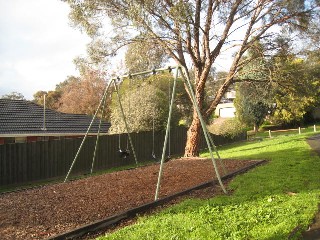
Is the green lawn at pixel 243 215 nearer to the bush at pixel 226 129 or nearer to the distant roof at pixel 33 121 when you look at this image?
the distant roof at pixel 33 121

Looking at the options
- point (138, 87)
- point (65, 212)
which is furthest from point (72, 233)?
point (138, 87)

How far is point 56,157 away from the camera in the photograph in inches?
637

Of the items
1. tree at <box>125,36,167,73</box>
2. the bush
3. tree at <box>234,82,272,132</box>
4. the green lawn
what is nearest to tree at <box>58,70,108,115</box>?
the bush

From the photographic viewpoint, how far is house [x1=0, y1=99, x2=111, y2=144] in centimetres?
1839

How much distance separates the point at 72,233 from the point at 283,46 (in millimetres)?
13911

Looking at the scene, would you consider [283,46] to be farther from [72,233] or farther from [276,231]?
[72,233]

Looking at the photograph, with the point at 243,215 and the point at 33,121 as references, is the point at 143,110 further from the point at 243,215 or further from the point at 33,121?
the point at 243,215

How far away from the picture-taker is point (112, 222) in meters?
6.21

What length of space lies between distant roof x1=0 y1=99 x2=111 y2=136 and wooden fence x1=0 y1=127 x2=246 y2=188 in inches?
122

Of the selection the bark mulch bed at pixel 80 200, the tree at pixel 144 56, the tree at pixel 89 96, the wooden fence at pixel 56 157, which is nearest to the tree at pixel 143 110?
the wooden fence at pixel 56 157

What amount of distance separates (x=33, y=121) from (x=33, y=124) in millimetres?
495

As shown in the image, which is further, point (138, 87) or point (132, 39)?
point (138, 87)

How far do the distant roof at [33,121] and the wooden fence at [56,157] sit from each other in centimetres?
311

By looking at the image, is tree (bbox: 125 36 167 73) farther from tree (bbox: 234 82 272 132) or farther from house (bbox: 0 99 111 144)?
tree (bbox: 234 82 272 132)
